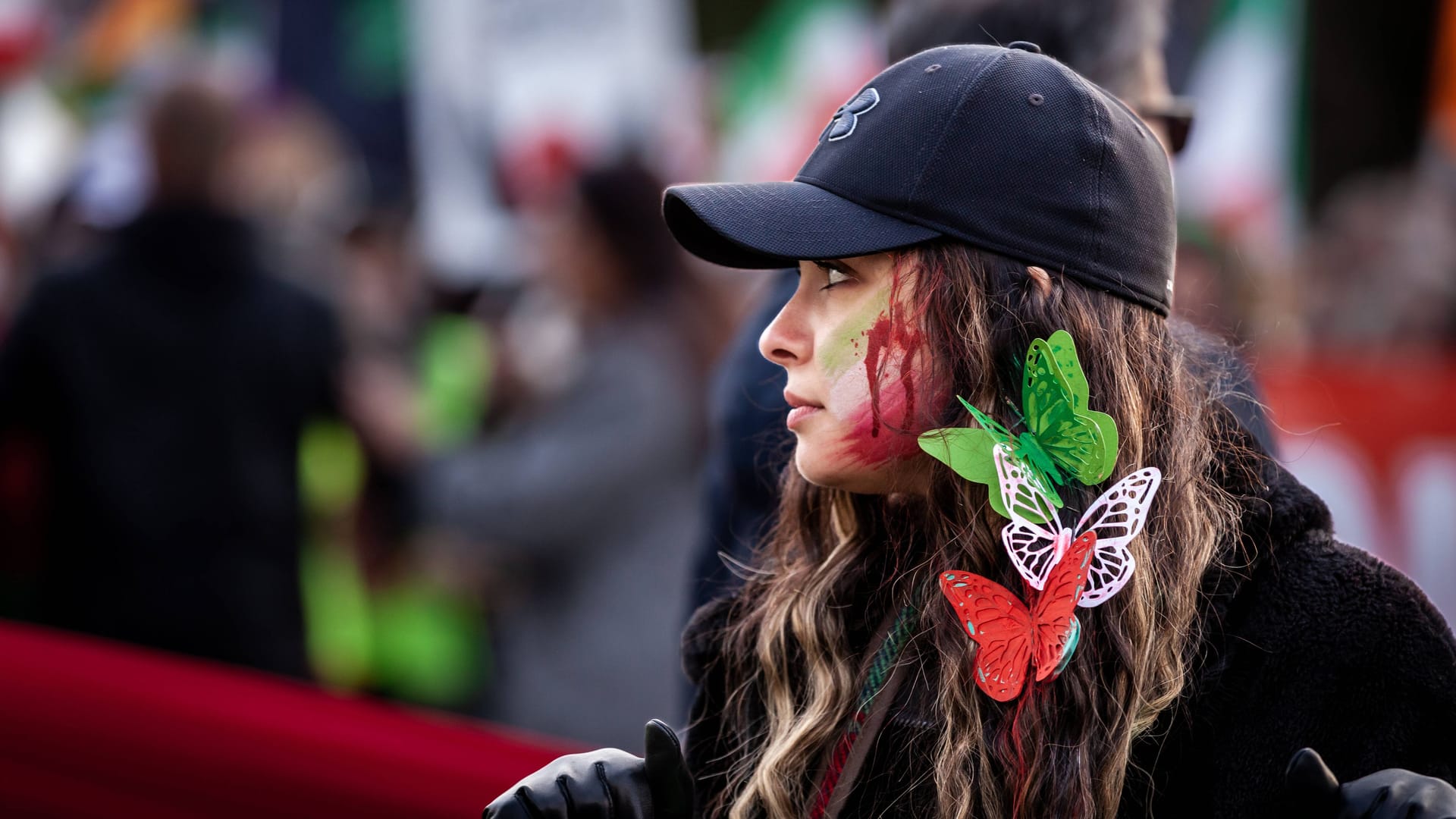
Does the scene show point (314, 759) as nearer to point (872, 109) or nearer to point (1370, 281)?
point (872, 109)

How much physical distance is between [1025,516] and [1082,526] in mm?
53

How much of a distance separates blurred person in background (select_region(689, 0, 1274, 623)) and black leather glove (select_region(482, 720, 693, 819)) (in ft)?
2.15

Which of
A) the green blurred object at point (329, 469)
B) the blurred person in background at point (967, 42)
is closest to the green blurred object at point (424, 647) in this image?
the green blurred object at point (329, 469)

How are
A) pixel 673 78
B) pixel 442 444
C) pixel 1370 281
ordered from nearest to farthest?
pixel 442 444, pixel 673 78, pixel 1370 281

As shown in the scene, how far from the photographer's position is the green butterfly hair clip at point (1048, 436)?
1287 millimetres

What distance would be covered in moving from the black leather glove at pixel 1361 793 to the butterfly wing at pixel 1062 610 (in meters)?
0.21

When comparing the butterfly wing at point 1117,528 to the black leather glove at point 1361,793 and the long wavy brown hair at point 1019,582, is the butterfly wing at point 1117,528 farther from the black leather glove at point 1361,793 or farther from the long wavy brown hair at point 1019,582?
the black leather glove at point 1361,793

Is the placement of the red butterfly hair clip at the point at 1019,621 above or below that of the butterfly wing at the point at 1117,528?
below

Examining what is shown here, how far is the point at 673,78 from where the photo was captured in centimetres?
624

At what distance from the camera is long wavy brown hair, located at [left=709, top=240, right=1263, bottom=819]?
1.30m

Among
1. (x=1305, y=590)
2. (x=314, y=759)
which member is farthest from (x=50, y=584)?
(x=1305, y=590)

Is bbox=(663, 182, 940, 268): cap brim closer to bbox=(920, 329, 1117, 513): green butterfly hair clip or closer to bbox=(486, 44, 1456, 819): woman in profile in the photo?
bbox=(486, 44, 1456, 819): woman in profile

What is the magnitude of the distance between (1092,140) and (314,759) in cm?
148

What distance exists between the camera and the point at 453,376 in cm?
558
